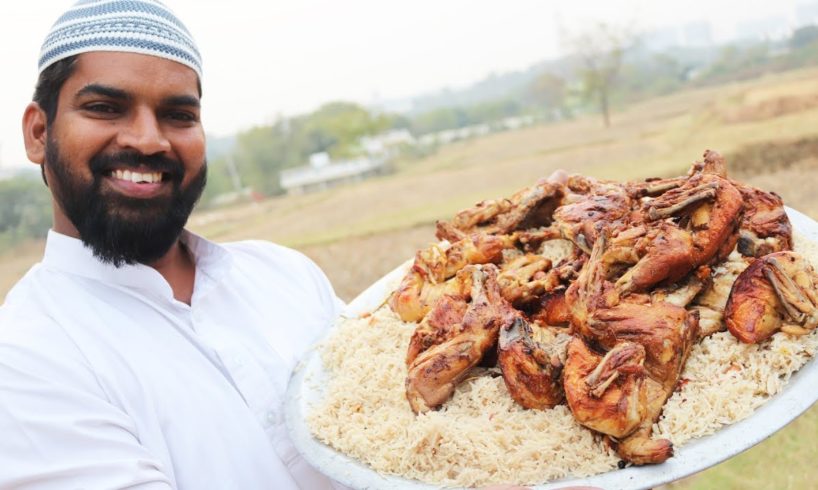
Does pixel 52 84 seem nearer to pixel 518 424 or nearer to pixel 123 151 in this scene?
pixel 123 151

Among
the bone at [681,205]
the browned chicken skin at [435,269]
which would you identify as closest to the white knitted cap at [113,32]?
the browned chicken skin at [435,269]

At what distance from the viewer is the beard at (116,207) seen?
2.53m

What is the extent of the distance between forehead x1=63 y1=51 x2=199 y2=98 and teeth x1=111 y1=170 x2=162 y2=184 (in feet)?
1.07

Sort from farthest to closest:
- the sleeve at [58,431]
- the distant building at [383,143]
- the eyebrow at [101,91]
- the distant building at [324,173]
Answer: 1. the distant building at [383,143]
2. the distant building at [324,173]
3. the eyebrow at [101,91]
4. the sleeve at [58,431]

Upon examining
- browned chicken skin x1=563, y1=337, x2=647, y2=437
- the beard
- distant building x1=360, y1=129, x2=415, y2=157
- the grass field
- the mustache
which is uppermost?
the mustache

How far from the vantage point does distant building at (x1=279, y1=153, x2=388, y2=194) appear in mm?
56812

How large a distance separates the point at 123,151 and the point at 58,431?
1090 millimetres

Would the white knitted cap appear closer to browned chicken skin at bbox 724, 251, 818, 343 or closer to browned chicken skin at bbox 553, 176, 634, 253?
browned chicken skin at bbox 553, 176, 634, 253

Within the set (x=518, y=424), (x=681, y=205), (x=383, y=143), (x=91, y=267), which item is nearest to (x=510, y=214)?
(x=681, y=205)

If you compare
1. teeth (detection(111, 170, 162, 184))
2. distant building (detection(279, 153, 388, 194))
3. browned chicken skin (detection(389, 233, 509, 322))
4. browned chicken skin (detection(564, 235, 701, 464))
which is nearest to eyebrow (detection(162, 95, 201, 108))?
teeth (detection(111, 170, 162, 184))

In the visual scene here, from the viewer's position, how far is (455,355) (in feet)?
6.95

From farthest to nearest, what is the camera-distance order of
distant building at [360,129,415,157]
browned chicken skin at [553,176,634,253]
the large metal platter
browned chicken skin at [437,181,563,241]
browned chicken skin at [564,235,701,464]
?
distant building at [360,129,415,157]
browned chicken skin at [437,181,563,241]
browned chicken skin at [553,176,634,253]
browned chicken skin at [564,235,701,464]
the large metal platter

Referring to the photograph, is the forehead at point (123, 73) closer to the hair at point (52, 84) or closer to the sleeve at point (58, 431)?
the hair at point (52, 84)

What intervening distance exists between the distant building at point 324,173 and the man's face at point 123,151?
171 feet
